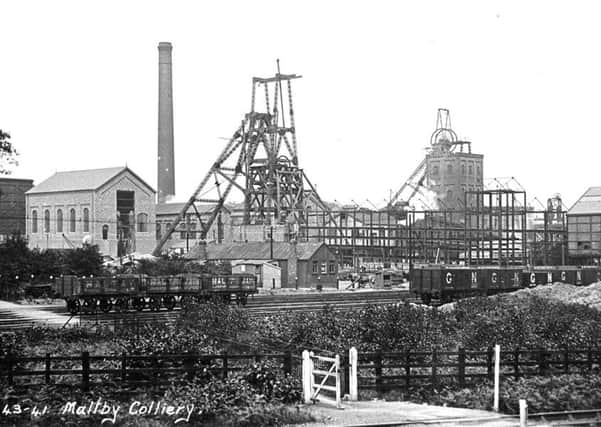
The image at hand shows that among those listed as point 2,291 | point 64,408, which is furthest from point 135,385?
point 2,291

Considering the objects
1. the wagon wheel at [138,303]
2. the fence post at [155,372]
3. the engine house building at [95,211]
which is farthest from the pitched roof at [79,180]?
the fence post at [155,372]

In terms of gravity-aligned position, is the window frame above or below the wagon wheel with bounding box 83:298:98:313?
above

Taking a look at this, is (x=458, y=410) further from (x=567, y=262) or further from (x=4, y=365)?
(x=567, y=262)

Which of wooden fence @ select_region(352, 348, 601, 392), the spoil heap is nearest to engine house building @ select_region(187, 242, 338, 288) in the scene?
the spoil heap

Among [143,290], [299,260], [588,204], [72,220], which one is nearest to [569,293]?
[143,290]

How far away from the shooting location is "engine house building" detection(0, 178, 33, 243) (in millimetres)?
86375

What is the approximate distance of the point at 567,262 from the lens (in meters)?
76.8

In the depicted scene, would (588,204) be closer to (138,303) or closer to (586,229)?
(586,229)

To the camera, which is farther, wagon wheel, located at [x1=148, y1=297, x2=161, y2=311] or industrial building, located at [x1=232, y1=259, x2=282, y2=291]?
industrial building, located at [x1=232, y1=259, x2=282, y2=291]

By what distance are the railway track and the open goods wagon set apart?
1.79 meters

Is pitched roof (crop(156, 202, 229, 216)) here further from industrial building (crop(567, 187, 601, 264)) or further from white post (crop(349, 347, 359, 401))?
white post (crop(349, 347, 359, 401))

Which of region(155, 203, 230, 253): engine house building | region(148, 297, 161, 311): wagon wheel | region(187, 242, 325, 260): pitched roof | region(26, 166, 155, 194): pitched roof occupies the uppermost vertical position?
region(26, 166, 155, 194): pitched roof

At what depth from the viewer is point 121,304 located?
39.8m

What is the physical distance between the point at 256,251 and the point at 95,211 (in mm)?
15867
